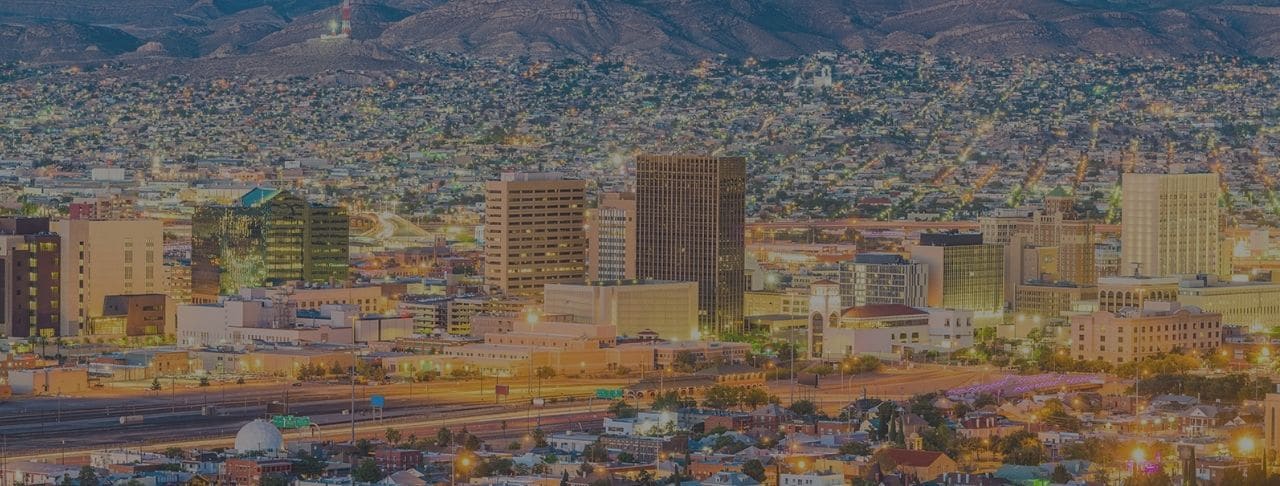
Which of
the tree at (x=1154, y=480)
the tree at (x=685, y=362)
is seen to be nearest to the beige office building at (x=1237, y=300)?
→ the tree at (x=685, y=362)

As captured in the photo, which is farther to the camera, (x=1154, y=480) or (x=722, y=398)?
(x=722, y=398)

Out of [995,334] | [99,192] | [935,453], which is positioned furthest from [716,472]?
[99,192]

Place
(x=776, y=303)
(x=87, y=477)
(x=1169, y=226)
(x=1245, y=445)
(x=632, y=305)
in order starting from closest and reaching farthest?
(x=87, y=477) → (x=1245, y=445) → (x=632, y=305) → (x=776, y=303) → (x=1169, y=226)

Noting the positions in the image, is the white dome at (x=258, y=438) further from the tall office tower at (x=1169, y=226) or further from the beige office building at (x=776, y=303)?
the tall office tower at (x=1169, y=226)

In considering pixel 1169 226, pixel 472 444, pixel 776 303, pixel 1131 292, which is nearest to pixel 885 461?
pixel 472 444

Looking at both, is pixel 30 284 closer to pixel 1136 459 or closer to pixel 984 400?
pixel 984 400

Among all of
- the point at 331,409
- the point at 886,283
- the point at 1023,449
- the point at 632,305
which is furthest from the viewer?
the point at 886,283

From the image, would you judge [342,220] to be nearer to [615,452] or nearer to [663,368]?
[663,368]
